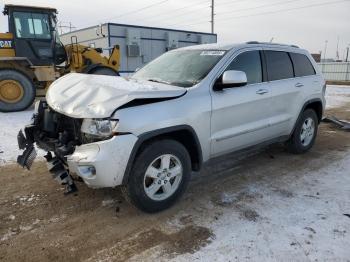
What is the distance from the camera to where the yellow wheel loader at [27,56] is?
34.7ft

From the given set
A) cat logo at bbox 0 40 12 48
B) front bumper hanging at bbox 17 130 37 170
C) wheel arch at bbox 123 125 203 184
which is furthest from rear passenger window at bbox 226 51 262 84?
cat logo at bbox 0 40 12 48

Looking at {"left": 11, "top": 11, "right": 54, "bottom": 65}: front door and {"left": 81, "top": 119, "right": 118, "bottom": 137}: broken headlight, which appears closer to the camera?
{"left": 81, "top": 119, "right": 118, "bottom": 137}: broken headlight

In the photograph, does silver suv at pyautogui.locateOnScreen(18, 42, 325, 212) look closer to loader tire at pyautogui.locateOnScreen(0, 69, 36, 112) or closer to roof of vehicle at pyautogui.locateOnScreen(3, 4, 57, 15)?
loader tire at pyautogui.locateOnScreen(0, 69, 36, 112)

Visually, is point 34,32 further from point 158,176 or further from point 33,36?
point 158,176

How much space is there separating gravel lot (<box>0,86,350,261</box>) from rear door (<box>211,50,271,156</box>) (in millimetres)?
605

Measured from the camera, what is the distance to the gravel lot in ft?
10.4

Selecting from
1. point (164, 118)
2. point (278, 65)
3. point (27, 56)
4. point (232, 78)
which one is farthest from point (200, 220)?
point (27, 56)

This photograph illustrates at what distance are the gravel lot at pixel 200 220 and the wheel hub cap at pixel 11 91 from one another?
5861mm

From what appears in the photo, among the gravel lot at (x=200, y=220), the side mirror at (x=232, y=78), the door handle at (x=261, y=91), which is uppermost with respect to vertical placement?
the side mirror at (x=232, y=78)

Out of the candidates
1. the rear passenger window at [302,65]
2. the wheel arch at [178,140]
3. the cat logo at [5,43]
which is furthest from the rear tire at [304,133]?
the cat logo at [5,43]

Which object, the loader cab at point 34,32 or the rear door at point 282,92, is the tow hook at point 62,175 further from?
the loader cab at point 34,32

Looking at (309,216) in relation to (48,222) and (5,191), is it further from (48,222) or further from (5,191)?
(5,191)

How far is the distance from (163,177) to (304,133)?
3.28 meters

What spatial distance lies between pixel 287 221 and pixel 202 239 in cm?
97
